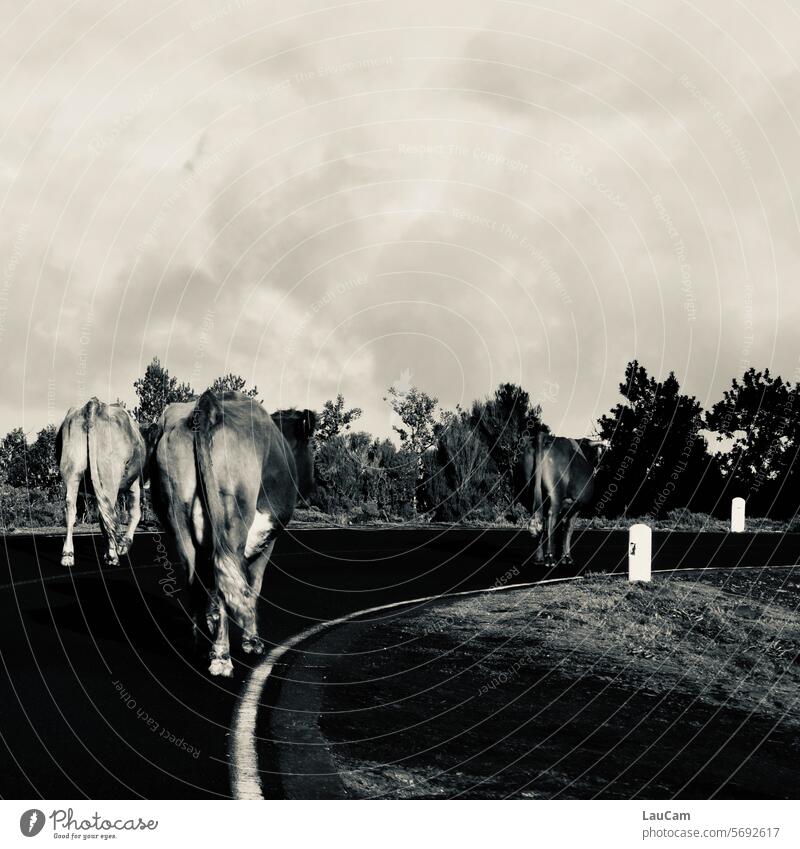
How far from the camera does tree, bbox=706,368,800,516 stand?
35125 millimetres

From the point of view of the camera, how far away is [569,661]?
9.15 metres

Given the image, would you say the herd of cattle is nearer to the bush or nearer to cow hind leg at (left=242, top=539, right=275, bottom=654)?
cow hind leg at (left=242, top=539, right=275, bottom=654)

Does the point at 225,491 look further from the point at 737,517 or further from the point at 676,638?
the point at 737,517

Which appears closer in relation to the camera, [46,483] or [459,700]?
[459,700]

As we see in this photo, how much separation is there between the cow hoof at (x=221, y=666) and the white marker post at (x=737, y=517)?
23867 millimetres

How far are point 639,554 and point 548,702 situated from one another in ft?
24.9

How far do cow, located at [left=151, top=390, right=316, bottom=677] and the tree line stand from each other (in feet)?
70.9

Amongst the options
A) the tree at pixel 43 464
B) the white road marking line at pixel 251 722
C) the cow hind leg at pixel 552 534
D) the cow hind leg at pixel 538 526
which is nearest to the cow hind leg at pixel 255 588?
the white road marking line at pixel 251 722

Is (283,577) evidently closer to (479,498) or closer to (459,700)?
(459,700)

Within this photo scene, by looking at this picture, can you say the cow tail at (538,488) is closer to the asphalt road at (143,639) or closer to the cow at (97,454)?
the asphalt road at (143,639)

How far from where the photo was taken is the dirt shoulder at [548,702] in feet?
18.2

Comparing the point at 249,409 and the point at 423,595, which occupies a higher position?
the point at 249,409
